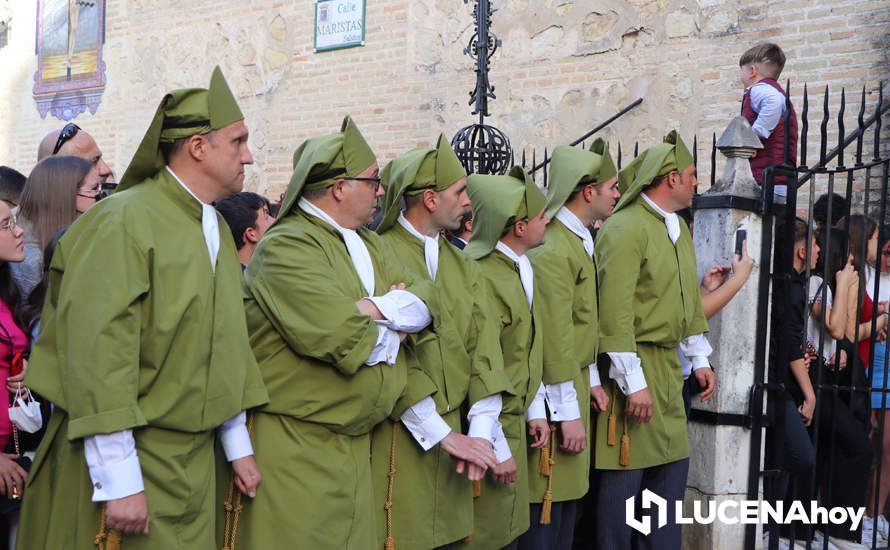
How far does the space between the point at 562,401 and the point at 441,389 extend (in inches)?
36.5

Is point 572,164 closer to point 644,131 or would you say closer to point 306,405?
point 306,405

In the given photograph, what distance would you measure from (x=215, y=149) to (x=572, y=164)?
2379 mm

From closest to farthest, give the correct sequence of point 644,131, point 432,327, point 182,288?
point 182,288 → point 432,327 → point 644,131

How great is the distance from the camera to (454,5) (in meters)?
12.2

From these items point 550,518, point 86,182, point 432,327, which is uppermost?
point 86,182

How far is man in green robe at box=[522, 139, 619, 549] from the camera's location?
15.2 ft

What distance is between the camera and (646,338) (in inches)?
200

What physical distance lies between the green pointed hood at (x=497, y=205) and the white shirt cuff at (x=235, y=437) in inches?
63.4

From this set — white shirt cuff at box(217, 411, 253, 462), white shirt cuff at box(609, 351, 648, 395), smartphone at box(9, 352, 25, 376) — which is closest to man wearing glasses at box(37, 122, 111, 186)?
smartphone at box(9, 352, 25, 376)

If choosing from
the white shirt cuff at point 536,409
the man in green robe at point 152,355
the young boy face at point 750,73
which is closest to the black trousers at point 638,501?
the white shirt cuff at point 536,409

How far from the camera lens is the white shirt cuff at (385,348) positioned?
131 inches

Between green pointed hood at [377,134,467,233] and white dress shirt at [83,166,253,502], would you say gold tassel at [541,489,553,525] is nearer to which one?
green pointed hood at [377,134,467,233]

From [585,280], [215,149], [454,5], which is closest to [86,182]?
[215,149]

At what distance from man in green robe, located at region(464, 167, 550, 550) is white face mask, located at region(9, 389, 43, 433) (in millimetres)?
1672
